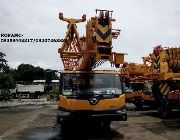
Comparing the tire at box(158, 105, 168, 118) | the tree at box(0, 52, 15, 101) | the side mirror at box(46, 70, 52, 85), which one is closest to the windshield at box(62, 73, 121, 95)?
the side mirror at box(46, 70, 52, 85)

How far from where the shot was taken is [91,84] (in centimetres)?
1143

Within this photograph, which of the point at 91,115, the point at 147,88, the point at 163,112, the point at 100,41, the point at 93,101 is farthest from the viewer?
the point at 147,88

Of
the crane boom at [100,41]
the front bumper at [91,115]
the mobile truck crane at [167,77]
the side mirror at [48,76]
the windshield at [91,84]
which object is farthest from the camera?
the mobile truck crane at [167,77]

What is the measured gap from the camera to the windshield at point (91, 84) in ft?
36.6

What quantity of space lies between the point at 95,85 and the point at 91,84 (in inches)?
5.4

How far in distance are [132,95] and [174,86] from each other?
7984 millimetres

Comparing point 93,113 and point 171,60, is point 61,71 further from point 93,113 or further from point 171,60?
point 171,60

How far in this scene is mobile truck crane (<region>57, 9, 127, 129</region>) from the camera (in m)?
9.16

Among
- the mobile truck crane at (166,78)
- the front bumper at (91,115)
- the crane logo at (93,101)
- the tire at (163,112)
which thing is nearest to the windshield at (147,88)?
the mobile truck crane at (166,78)

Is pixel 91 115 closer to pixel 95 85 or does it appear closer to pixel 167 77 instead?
pixel 95 85

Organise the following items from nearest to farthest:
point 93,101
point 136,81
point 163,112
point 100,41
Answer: point 100,41, point 93,101, point 163,112, point 136,81

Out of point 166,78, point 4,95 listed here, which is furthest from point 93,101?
point 4,95

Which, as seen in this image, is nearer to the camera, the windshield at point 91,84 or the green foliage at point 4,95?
the windshield at point 91,84

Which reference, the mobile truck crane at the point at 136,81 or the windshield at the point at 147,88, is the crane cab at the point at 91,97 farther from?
the mobile truck crane at the point at 136,81
